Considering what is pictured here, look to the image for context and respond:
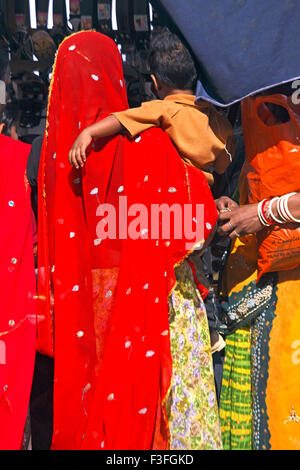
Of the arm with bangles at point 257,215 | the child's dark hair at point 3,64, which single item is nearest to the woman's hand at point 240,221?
the arm with bangles at point 257,215

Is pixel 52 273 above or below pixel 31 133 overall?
below

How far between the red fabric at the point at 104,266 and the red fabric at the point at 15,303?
7 centimetres

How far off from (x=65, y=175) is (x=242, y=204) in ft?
2.26

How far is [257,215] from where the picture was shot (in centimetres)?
201

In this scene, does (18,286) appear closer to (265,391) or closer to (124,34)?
(265,391)

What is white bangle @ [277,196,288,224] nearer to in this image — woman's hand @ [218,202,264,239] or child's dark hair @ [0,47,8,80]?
woman's hand @ [218,202,264,239]

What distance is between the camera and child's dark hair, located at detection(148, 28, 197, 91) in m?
2.04

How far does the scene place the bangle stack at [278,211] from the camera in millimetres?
1950

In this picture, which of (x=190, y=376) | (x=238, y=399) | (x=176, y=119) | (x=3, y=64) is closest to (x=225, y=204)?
(x=176, y=119)

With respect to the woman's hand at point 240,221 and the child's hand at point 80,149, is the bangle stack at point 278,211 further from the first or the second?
the child's hand at point 80,149

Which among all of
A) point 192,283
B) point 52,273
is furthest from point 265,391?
point 52,273

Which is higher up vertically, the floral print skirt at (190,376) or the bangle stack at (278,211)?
the bangle stack at (278,211)

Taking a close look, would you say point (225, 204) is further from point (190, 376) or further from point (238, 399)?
point (238, 399)

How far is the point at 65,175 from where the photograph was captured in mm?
1957
